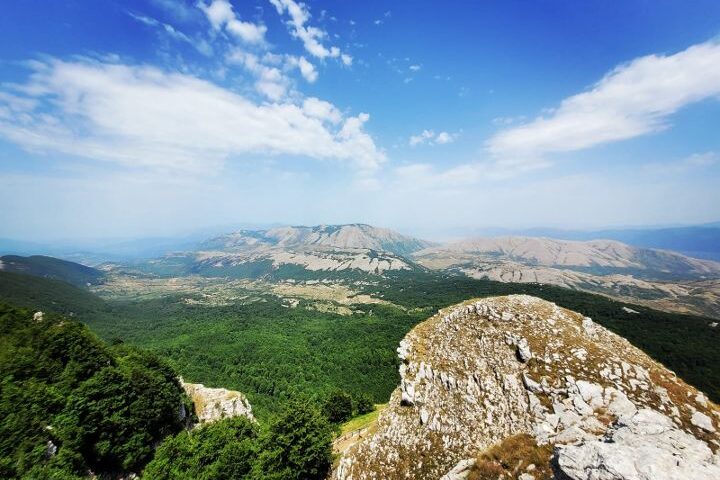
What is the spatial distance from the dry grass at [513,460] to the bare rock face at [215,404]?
54.4 m

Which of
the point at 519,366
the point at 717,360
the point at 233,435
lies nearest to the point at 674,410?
the point at 519,366

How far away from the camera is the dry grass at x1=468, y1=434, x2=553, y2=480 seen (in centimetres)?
1784

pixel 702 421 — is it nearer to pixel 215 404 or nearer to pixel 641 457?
pixel 641 457

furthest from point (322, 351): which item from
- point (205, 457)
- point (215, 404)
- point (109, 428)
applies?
point (205, 457)

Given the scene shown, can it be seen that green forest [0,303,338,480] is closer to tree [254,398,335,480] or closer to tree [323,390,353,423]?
tree [254,398,335,480]

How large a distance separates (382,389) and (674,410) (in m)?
104

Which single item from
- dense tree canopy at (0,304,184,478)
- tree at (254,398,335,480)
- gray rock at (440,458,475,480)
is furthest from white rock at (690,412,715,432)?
dense tree canopy at (0,304,184,478)

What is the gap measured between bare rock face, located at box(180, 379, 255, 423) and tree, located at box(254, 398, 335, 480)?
28.8m

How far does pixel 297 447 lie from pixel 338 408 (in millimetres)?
43211

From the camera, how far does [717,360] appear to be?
11669 centimetres

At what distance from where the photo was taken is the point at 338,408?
237 ft

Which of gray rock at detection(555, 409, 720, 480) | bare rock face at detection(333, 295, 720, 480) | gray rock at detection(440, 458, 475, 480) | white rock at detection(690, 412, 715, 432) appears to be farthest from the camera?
gray rock at detection(440, 458, 475, 480)

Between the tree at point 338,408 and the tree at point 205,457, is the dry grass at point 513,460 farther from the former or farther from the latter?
the tree at point 338,408

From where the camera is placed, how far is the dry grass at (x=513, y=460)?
17.8m
